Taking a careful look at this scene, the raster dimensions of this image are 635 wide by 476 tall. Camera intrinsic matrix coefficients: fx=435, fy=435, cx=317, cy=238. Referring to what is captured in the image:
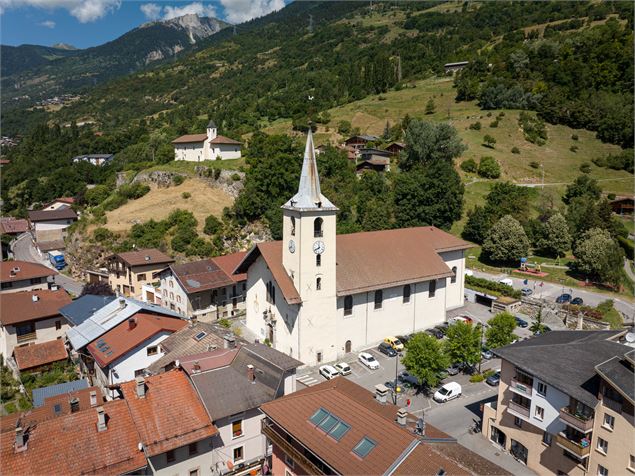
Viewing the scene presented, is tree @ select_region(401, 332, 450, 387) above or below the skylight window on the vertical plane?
below

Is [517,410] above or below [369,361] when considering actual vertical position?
above

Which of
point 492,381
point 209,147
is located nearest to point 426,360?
point 492,381

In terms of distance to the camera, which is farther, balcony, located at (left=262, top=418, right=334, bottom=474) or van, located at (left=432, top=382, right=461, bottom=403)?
van, located at (left=432, top=382, right=461, bottom=403)

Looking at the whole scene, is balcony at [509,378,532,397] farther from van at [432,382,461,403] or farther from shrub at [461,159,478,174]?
shrub at [461,159,478,174]

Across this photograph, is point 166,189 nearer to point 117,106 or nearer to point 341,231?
point 341,231

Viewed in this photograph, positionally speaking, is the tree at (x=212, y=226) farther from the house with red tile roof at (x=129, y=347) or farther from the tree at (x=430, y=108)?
the tree at (x=430, y=108)

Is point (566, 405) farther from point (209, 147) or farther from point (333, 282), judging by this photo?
point (209, 147)

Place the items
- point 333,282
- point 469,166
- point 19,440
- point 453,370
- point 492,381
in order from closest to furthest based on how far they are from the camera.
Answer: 1. point 19,440
2. point 492,381
3. point 453,370
4. point 333,282
5. point 469,166

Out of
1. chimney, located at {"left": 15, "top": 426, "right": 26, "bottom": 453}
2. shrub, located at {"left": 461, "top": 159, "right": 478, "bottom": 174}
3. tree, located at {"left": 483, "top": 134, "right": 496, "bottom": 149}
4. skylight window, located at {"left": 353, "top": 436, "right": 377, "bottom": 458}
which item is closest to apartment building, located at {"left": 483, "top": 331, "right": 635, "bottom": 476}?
skylight window, located at {"left": 353, "top": 436, "right": 377, "bottom": 458}
